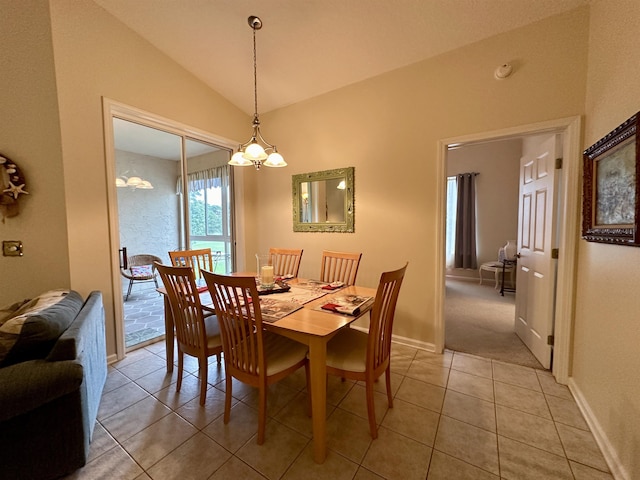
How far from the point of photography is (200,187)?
11.3 ft

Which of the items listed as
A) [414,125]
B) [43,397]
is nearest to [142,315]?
[43,397]

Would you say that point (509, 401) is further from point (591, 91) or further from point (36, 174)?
point (36, 174)

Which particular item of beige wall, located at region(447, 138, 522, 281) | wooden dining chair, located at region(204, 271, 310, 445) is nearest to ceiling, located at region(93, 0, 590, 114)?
wooden dining chair, located at region(204, 271, 310, 445)

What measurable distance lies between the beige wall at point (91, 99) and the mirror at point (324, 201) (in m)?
1.76

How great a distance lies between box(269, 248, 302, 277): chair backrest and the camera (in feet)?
9.09

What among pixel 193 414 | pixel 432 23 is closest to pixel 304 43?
pixel 432 23

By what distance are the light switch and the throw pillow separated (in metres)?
1.19

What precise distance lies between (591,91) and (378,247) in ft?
6.41

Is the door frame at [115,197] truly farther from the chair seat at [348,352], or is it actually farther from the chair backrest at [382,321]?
the chair backrest at [382,321]

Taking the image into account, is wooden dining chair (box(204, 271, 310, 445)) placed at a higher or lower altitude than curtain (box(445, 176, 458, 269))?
lower

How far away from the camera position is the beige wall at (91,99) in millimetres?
2108

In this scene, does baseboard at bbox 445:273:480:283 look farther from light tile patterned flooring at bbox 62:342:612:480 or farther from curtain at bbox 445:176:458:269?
light tile patterned flooring at bbox 62:342:612:480

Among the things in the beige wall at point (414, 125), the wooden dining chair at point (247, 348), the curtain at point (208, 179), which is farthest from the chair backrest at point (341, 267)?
the curtain at point (208, 179)

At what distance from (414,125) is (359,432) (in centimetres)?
256
